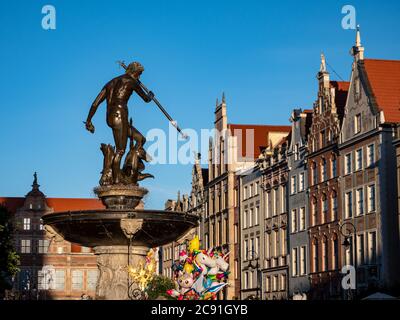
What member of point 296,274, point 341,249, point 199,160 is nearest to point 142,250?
point 341,249

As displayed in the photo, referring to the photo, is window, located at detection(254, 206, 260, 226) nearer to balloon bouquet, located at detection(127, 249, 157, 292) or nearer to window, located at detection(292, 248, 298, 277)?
window, located at detection(292, 248, 298, 277)

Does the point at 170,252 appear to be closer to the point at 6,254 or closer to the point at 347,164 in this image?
the point at 6,254

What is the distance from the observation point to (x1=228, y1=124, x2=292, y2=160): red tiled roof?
8569cm

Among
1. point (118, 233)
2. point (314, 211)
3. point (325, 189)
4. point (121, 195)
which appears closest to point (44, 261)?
point (314, 211)

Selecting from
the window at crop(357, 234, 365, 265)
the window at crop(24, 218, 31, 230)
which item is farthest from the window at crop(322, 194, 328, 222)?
the window at crop(24, 218, 31, 230)

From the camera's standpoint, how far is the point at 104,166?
25328 mm

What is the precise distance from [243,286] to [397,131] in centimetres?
2992

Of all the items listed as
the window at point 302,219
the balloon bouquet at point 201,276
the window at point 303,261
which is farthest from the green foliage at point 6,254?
the balloon bouquet at point 201,276

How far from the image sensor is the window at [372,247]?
56.4m

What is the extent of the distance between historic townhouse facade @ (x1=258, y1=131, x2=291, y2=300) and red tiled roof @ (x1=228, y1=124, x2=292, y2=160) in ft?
27.9

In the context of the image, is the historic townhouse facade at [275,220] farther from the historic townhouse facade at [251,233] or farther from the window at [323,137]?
A: the window at [323,137]

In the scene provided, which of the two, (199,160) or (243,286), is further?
(199,160)

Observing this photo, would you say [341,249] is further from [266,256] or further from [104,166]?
[104,166]

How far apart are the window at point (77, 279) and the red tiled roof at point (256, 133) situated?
2023 inches
